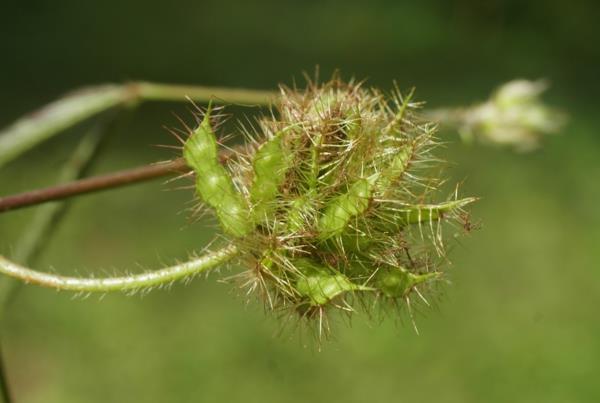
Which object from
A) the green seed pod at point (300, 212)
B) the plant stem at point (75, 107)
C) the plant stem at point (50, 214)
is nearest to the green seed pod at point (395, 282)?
the green seed pod at point (300, 212)

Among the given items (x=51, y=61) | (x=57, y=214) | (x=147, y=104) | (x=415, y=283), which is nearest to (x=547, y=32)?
(x=147, y=104)

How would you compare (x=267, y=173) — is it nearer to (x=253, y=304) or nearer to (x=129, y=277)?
(x=129, y=277)

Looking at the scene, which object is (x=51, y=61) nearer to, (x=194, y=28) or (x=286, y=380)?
(x=194, y=28)

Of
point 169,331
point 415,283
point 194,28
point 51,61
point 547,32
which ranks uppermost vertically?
point 547,32

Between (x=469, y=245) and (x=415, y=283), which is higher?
(x=469, y=245)

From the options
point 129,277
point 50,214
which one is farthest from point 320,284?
point 50,214

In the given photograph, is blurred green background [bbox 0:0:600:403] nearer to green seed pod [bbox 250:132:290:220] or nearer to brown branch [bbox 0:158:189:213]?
brown branch [bbox 0:158:189:213]
